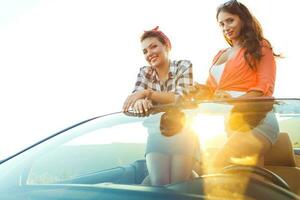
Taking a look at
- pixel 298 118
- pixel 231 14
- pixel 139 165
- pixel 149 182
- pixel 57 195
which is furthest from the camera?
pixel 231 14

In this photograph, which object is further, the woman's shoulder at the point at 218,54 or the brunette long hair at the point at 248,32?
the woman's shoulder at the point at 218,54

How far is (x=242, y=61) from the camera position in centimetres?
326

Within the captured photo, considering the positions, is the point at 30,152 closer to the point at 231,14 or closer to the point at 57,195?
the point at 57,195

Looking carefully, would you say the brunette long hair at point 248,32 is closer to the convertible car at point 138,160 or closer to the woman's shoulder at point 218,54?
the woman's shoulder at point 218,54

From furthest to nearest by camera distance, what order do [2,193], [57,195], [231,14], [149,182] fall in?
1. [231,14]
2. [149,182]
3. [2,193]
4. [57,195]

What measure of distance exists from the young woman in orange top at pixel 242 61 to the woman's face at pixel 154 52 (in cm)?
33

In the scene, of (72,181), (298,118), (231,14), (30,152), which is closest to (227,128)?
(298,118)

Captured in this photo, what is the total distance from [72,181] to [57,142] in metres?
0.26

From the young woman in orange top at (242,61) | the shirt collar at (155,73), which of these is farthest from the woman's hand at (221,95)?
the shirt collar at (155,73)

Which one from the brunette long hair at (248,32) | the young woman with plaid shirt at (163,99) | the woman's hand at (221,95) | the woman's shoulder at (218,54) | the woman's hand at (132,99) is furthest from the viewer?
the woman's shoulder at (218,54)

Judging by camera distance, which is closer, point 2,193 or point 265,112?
point 2,193

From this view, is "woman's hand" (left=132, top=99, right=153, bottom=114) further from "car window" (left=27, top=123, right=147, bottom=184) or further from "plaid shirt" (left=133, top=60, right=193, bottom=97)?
"plaid shirt" (left=133, top=60, right=193, bottom=97)

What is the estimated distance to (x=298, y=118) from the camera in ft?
7.95

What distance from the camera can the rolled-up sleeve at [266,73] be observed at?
312 cm
